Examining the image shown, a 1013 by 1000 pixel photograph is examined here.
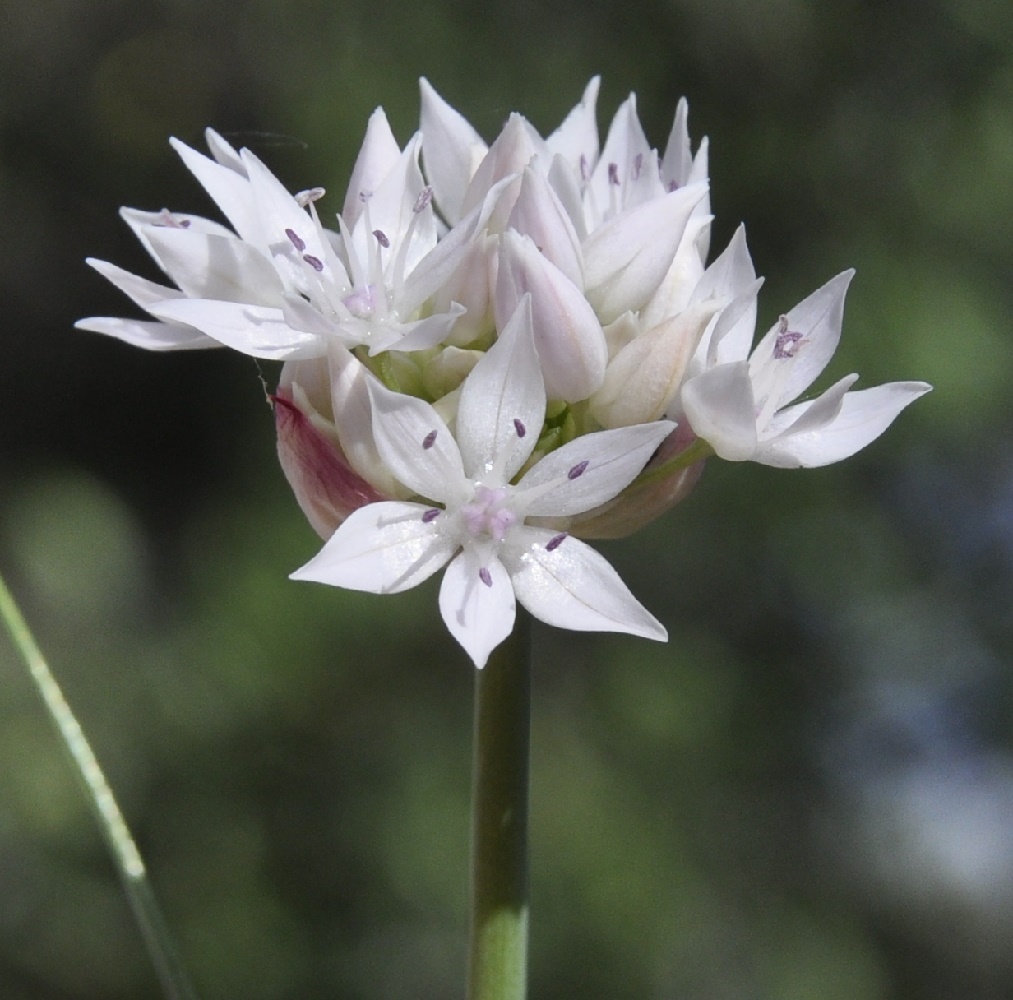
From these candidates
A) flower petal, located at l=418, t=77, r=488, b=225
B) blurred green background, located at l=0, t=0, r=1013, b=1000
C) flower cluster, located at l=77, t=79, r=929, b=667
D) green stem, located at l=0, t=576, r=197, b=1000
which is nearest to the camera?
green stem, located at l=0, t=576, r=197, b=1000

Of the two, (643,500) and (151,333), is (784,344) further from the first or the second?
(151,333)

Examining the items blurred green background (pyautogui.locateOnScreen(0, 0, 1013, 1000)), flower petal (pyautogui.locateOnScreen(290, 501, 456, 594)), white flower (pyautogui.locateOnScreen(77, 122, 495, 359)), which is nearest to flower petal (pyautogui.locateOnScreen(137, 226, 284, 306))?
white flower (pyautogui.locateOnScreen(77, 122, 495, 359))

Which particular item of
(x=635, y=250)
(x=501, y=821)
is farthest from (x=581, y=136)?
(x=501, y=821)

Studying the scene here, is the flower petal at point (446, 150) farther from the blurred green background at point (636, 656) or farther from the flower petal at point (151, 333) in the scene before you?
the blurred green background at point (636, 656)

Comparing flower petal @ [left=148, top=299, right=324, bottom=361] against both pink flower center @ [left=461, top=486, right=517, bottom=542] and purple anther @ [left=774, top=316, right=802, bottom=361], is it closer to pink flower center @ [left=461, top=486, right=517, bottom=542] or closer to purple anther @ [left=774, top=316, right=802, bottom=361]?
pink flower center @ [left=461, top=486, right=517, bottom=542]

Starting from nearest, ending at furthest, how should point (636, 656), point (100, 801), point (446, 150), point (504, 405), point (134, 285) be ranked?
point (100, 801) → point (504, 405) → point (134, 285) → point (446, 150) → point (636, 656)

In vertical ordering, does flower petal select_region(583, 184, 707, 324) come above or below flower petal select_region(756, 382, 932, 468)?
above

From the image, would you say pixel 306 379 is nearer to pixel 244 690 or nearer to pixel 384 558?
pixel 384 558
